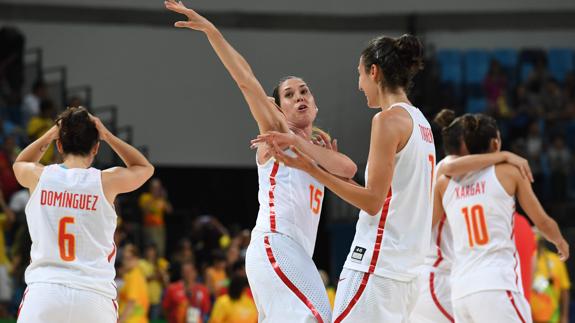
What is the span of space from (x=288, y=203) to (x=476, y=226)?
182 cm

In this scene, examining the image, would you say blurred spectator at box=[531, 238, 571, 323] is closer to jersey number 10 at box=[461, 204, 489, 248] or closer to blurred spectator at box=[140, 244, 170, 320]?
blurred spectator at box=[140, 244, 170, 320]

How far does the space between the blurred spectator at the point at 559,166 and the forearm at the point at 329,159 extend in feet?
41.2

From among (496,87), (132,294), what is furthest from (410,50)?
(496,87)

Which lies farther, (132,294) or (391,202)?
(132,294)

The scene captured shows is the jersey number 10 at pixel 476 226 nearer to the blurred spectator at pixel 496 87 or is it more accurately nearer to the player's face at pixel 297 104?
the player's face at pixel 297 104

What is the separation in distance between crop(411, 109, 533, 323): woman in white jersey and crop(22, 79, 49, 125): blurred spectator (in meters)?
11.8

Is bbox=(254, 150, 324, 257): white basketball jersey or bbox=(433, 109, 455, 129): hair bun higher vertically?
bbox=(433, 109, 455, 129): hair bun

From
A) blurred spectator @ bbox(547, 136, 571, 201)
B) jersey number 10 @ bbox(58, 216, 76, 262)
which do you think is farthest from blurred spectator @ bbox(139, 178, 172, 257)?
jersey number 10 @ bbox(58, 216, 76, 262)

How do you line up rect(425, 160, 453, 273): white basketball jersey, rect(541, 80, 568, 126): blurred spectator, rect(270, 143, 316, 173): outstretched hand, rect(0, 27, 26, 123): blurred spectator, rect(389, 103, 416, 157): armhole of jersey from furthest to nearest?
1. rect(541, 80, 568, 126): blurred spectator
2. rect(0, 27, 26, 123): blurred spectator
3. rect(425, 160, 453, 273): white basketball jersey
4. rect(389, 103, 416, 157): armhole of jersey
5. rect(270, 143, 316, 173): outstretched hand

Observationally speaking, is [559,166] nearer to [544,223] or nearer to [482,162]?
[482,162]

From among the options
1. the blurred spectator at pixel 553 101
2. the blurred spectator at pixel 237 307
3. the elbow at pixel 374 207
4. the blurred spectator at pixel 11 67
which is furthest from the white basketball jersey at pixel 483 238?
the blurred spectator at pixel 553 101

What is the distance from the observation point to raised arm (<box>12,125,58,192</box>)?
5.86m

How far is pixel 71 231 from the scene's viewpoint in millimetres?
5652

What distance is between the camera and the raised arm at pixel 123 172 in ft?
19.1
